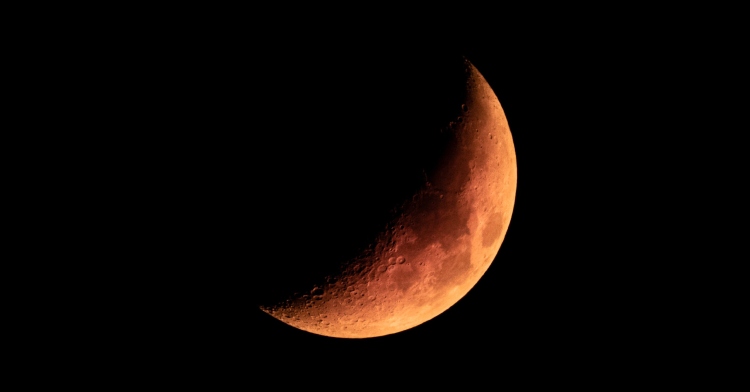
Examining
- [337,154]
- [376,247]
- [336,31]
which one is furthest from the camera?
[376,247]

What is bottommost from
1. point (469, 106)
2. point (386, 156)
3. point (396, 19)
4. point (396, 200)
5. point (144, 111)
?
point (396, 200)

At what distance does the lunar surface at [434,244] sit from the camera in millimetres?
1732

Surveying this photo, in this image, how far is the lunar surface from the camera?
5.68ft

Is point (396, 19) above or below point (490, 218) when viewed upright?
above

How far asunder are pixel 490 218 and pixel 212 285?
1.40 meters

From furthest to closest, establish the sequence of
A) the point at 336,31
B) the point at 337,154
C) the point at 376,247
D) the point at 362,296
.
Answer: the point at 362,296 < the point at 376,247 < the point at 336,31 < the point at 337,154

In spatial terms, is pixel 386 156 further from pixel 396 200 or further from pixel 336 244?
pixel 336 244

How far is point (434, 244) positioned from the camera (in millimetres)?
1769

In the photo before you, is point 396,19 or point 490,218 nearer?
point 396,19

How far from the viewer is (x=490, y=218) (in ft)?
6.47

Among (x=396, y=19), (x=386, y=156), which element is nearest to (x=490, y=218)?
(x=386, y=156)

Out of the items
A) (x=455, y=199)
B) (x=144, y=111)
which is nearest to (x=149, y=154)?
(x=144, y=111)

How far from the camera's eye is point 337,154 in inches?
60.2

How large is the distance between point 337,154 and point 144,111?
2.57ft
